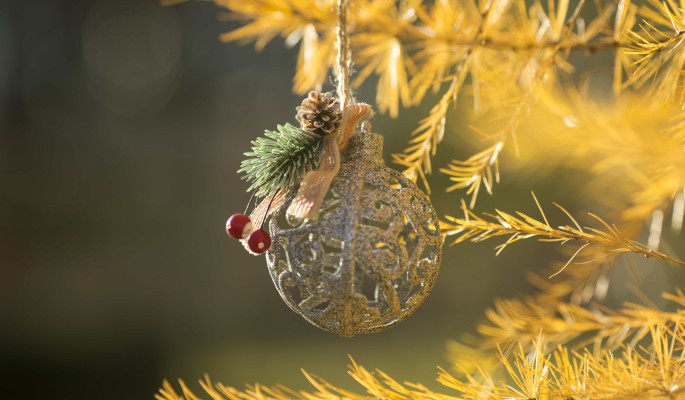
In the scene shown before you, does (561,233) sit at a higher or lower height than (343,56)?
lower

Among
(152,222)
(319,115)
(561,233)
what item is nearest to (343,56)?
(319,115)

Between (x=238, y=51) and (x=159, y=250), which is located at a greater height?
(x=238, y=51)

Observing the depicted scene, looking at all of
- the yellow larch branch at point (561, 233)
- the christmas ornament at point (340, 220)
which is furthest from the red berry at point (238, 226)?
the yellow larch branch at point (561, 233)

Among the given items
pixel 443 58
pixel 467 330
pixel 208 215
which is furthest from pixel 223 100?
pixel 443 58

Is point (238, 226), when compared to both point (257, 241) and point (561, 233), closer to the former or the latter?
point (257, 241)

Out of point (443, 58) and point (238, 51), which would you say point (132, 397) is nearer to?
point (238, 51)

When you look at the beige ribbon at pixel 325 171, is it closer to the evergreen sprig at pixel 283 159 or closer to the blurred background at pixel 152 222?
the evergreen sprig at pixel 283 159
